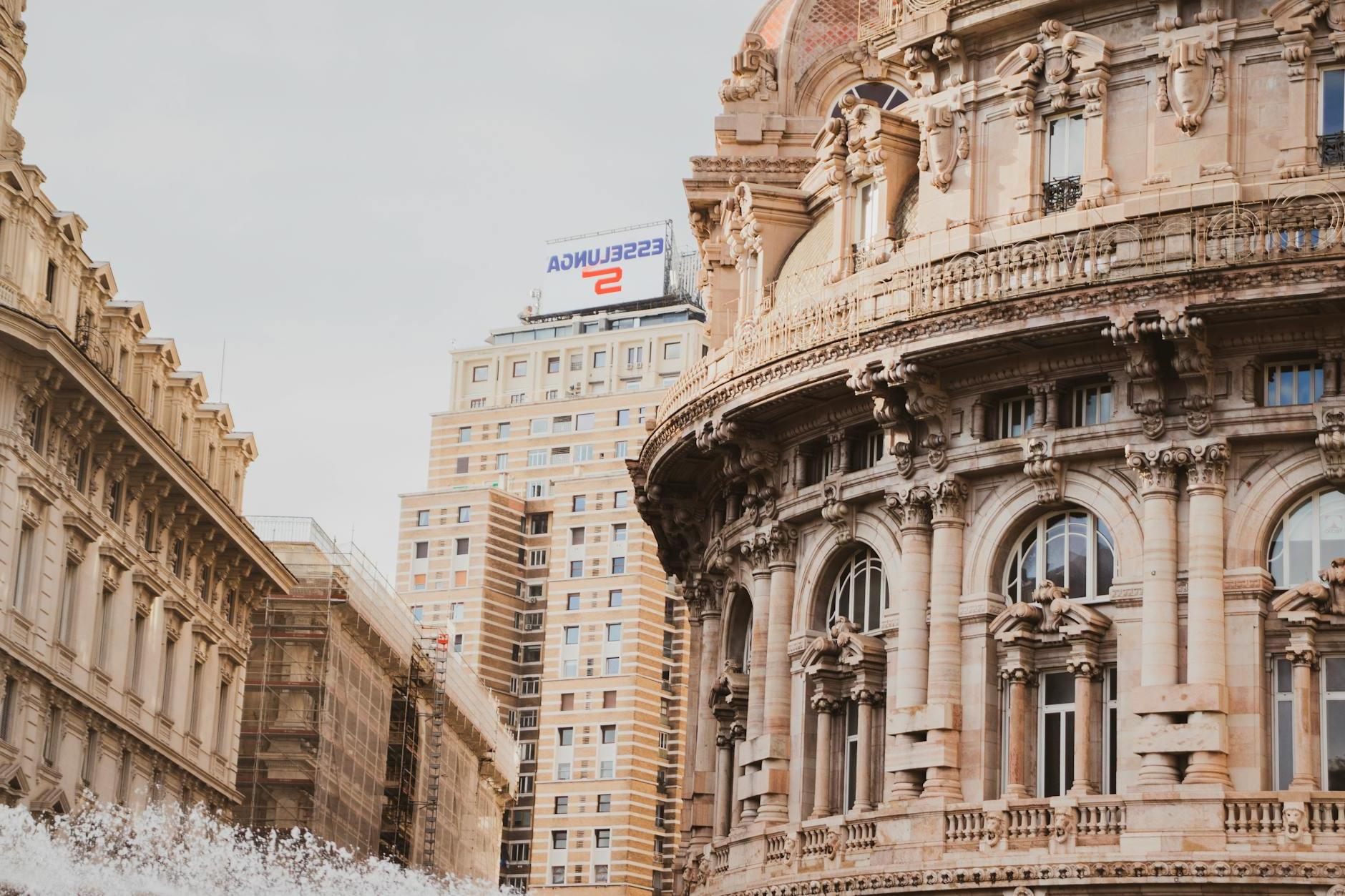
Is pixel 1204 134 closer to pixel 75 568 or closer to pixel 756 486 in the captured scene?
pixel 756 486

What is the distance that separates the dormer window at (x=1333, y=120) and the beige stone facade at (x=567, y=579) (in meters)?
99.1

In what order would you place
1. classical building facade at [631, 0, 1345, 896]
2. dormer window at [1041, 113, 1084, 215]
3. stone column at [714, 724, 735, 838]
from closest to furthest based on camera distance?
classical building facade at [631, 0, 1345, 896] → dormer window at [1041, 113, 1084, 215] → stone column at [714, 724, 735, 838]

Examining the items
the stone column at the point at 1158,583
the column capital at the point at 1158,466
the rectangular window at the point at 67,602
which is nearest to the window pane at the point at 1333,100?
the column capital at the point at 1158,466

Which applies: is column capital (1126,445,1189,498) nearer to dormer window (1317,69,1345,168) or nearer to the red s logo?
dormer window (1317,69,1345,168)

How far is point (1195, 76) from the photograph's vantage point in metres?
51.3

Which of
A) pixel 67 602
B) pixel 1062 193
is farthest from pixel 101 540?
pixel 1062 193

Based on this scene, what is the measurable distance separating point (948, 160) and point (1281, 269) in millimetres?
9849

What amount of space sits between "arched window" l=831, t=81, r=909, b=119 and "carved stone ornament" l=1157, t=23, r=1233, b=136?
12849 millimetres

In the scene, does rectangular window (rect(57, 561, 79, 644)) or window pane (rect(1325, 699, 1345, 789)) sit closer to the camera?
window pane (rect(1325, 699, 1345, 789))

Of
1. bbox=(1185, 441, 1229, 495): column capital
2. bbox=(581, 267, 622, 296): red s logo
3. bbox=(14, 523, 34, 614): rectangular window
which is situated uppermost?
bbox=(581, 267, 622, 296): red s logo

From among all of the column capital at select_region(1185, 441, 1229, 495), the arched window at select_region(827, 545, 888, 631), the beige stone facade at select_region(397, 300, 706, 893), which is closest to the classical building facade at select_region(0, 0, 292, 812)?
the arched window at select_region(827, 545, 888, 631)

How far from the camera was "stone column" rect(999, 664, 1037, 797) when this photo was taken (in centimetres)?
4972

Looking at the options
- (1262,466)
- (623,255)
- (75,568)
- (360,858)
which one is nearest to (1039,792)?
(1262,466)

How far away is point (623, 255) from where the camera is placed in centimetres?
18575
